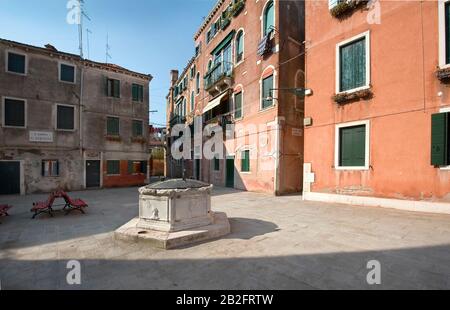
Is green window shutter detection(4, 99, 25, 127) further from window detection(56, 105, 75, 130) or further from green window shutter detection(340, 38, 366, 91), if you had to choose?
green window shutter detection(340, 38, 366, 91)

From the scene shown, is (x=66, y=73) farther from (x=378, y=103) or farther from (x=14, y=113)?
(x=378, y=103)

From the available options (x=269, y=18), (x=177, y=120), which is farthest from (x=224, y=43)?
(x=177, y=120)

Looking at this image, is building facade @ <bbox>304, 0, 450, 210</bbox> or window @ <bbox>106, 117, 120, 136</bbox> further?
window @ <bbox>106, 117, 120, 136</bbox>

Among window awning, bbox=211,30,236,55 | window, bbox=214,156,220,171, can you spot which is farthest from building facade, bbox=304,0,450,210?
window, bbox=214,156,220,171

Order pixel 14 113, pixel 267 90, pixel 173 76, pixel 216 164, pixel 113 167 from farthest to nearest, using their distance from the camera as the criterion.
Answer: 1. pixel 173 76
2. pixel 216 164
3. pixel 113 167
4. pixel 14 113
5. pixel 267 90

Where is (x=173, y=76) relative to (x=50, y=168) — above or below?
above

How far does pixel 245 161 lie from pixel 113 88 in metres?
11.7

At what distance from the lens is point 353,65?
9344 mm

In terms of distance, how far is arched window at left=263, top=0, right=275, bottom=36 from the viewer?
13258 mm

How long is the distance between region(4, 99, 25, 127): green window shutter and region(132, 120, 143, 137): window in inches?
268

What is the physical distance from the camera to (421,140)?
7.38 metres

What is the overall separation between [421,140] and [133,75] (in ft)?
61.4

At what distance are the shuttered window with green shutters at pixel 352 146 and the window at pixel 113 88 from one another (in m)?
16.1

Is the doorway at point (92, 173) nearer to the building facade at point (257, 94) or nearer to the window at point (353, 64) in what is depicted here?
the building facade at point (257, 94)
